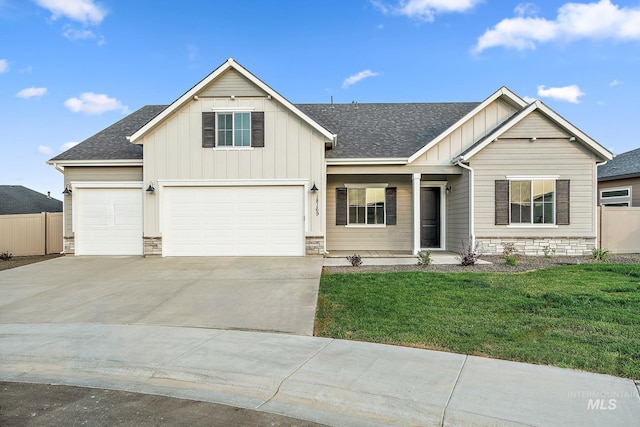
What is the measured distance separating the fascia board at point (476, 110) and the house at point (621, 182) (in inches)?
320

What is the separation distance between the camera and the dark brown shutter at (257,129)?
14.4m

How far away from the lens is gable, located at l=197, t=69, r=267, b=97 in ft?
47.3

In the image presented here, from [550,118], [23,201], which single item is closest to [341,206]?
[550,118]

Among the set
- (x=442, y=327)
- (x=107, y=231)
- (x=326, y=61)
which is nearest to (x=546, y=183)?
(x=442, y=327)

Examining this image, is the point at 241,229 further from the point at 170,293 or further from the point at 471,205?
the point at 471,205

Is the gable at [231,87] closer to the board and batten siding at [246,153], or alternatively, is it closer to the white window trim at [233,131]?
the board and batten siding at [246,153]

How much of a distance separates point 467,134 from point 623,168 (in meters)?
10.8

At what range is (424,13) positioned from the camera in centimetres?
1680

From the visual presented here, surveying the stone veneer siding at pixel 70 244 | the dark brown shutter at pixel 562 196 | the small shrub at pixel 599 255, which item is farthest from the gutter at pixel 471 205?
the stone veneer siding at pixel 70 244

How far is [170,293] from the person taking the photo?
9023 mm

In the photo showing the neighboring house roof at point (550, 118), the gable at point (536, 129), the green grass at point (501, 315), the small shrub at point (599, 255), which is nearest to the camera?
the green grass at point (501, 315)

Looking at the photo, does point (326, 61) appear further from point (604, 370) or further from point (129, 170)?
point (604, 370)

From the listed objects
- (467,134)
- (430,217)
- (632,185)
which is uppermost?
(467,134)

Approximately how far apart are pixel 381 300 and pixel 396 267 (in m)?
4.24
